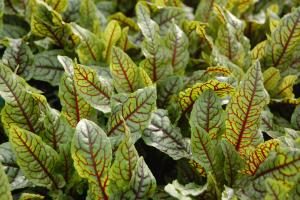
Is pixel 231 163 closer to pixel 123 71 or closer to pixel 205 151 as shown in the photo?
pixel 205 151

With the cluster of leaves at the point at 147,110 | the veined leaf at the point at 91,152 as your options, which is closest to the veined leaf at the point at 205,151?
the cluster of leaves at the point at 147,110

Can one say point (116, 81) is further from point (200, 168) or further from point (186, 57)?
point (200, 168)

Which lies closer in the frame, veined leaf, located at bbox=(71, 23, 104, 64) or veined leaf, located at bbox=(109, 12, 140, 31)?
veined leaf, located at bbox=(71, 23, 104, 64)

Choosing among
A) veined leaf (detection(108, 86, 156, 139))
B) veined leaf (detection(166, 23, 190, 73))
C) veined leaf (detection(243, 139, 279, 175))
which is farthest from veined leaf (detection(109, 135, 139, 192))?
veined leaf (detection(166, 23, 190, 73))

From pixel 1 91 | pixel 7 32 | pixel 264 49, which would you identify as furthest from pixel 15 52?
pixel 264 49

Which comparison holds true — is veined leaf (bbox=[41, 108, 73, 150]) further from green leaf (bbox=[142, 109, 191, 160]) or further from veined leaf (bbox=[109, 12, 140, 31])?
veined leaf (bbox=[109, 12, 140, 31])
